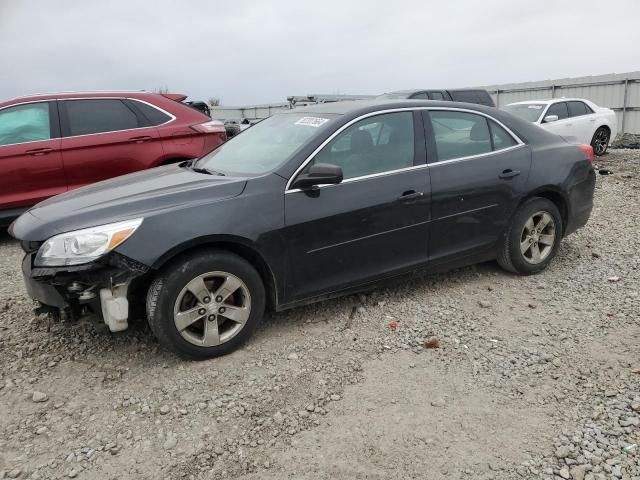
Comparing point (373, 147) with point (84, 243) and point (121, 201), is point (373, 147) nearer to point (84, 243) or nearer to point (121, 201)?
point (121, 201)

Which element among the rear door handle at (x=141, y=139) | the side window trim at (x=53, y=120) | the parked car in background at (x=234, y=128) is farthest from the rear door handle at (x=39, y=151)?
the parked car in background at (x=234, y=128)

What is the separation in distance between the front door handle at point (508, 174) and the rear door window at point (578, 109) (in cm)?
884

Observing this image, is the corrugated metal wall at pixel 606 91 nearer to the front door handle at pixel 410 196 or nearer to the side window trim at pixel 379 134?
the side window trim at pixel 379 134

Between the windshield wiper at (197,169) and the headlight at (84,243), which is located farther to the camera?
the windshield wiper at (197,169)

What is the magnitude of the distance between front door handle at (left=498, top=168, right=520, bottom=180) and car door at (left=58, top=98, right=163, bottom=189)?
4.13 m

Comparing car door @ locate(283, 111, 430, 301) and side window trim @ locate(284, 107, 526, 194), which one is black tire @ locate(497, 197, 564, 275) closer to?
side window trim @ locate(284, 107, 526, 194)

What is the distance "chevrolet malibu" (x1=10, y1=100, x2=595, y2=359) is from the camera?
311 cm

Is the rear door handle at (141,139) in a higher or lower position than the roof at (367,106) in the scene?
lower

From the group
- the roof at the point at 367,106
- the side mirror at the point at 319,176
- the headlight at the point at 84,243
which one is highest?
the roof at the point at 367,106

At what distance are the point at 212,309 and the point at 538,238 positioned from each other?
2974 mm

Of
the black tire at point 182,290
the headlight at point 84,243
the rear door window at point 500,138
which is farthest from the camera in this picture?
the rear door window at point 500,138

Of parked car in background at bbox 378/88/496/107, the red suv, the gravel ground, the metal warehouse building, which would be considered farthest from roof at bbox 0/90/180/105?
the metal warehouse building

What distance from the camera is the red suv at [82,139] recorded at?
6.00 metres

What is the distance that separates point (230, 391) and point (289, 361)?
0.46 m
